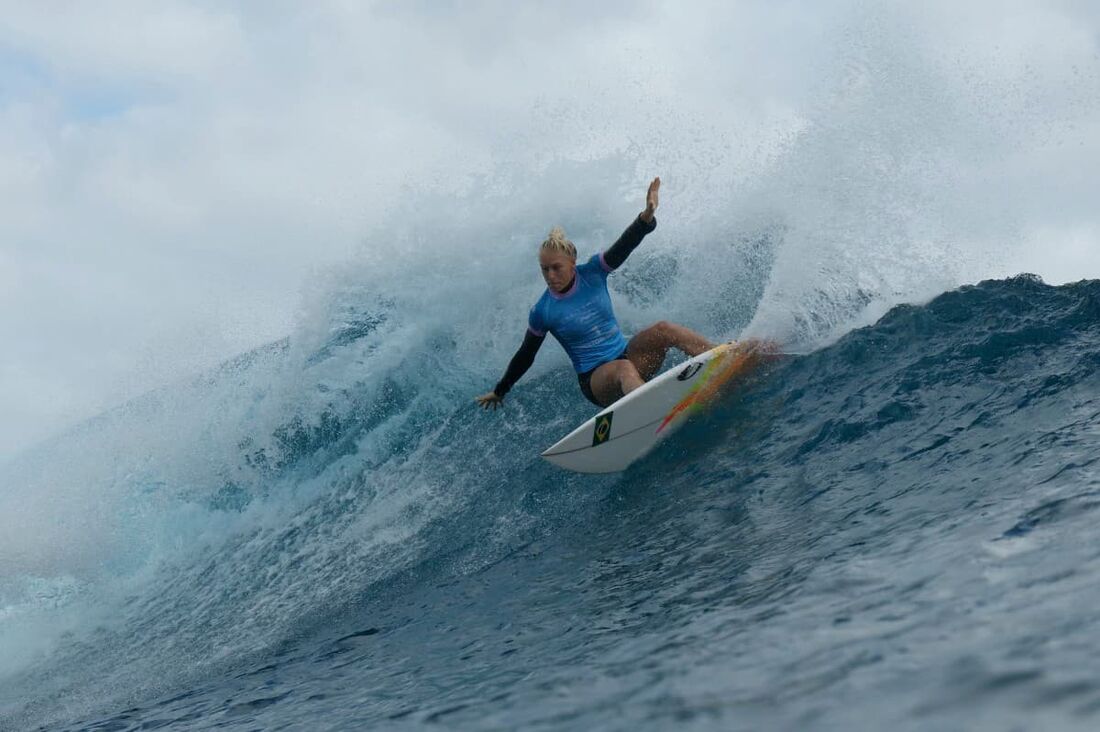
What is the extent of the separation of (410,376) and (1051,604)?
757 cm

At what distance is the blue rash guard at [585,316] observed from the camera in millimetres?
6688

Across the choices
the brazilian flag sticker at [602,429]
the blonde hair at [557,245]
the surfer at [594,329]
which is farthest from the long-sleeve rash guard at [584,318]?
the brazilian flag sticker at [602,429]

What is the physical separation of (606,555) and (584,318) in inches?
86.2

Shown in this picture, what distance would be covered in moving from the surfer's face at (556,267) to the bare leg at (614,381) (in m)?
0.72

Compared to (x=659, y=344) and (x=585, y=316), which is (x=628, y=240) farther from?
(x=659, y=344)

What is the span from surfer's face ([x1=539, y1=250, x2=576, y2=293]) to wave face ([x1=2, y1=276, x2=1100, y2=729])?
1.46 meters

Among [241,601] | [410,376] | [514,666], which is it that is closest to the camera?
[514,666]

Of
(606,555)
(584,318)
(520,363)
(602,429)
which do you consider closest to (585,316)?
(584,318)

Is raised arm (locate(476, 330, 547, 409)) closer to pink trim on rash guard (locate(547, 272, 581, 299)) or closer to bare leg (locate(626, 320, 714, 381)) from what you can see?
pink trim on rash guard (locate(547, 272, 581, 299))

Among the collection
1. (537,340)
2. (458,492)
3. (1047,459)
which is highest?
(537,340)

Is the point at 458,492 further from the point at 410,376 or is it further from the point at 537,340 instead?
the point at 410,376

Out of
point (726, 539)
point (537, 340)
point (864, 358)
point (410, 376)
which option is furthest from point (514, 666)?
point (410, 376)

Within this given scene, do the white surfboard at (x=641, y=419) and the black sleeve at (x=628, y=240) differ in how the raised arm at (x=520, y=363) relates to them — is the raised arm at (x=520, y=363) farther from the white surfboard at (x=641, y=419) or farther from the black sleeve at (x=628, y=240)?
the black sleeve at (x=628, y=240)

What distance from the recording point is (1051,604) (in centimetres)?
261
